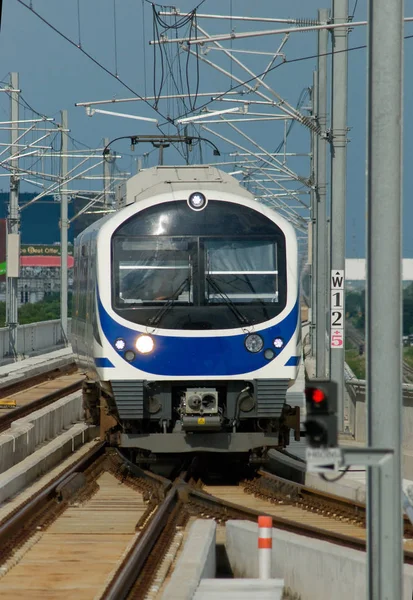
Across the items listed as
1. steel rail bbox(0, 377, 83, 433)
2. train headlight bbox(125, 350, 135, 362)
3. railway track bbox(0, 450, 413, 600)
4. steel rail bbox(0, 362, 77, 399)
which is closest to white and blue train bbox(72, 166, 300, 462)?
train headlight bbox(125, 350, 135, 362)

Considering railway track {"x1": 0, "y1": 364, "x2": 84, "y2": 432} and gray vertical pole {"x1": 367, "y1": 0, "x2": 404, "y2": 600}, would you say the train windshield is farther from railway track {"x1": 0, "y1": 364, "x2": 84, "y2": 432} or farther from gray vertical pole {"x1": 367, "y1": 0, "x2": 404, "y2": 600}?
gray vertical pole {"x1": 367, "y1": 0, "x2": 404, "y2": 600}

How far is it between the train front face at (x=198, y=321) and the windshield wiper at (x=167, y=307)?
11 mm

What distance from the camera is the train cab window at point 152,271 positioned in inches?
564

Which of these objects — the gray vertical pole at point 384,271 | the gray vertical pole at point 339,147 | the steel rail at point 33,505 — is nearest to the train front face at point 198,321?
the steel rail at point 33,505

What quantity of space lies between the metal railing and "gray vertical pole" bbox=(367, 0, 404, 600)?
30184 mm

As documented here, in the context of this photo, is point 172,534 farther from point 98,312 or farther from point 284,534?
point 98,312

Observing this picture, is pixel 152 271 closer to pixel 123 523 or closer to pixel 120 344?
pixel 120 344

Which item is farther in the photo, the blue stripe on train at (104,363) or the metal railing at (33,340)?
the metal railing at (33,340)

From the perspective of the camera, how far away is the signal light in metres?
6.18

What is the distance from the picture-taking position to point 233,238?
14.6 metres

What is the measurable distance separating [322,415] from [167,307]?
8069mm

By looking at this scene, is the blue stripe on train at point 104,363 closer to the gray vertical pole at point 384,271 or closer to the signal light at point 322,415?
the gray vertical pole at point 384,271

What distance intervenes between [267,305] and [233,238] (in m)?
0.90

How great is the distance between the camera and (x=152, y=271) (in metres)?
14.4
